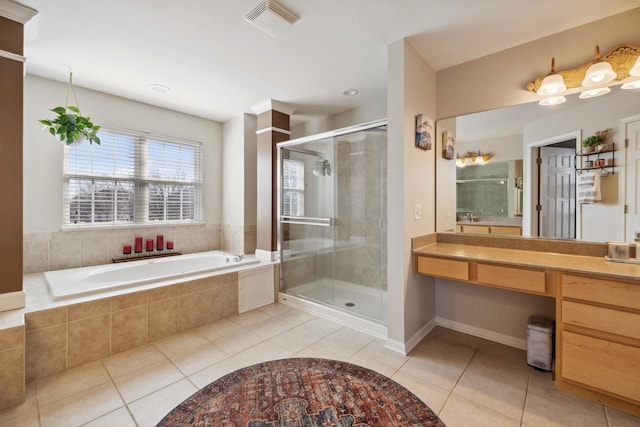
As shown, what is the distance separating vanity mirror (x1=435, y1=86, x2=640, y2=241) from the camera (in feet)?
6.15

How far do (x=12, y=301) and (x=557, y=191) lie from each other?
4072 mm

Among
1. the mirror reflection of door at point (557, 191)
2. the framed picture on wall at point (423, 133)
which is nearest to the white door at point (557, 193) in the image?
the mirror reflection of door at point (557, 191)

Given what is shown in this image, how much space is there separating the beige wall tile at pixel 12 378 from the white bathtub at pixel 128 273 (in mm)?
497

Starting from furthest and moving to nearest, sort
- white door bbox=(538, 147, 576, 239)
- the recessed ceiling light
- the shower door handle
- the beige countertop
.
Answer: the shower door handle < the recessed ceiling light < white door bbox=(538, 147, 576, 239) < the beige countertop

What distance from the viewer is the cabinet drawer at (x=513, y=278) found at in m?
1.80

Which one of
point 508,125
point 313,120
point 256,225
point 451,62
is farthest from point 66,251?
point 508,125

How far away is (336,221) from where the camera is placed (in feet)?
10.5

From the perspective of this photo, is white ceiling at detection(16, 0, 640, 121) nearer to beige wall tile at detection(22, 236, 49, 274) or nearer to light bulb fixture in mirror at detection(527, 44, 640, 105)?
light bulb fixture in mirror at detection(527, 44, 640, 105)

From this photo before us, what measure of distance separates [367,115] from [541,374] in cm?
320

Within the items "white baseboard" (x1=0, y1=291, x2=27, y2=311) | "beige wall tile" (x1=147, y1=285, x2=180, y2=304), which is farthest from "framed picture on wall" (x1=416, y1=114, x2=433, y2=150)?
"white baseboard" (x1=0, y1=291, x2=27, y2=311)

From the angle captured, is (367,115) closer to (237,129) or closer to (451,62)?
(451,62)

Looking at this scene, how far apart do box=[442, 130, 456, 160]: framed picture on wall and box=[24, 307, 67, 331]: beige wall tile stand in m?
3.43

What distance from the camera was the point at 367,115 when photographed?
12.2 feet

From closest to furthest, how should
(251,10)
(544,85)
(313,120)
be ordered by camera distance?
(251,10), (544,85), (313,120)
